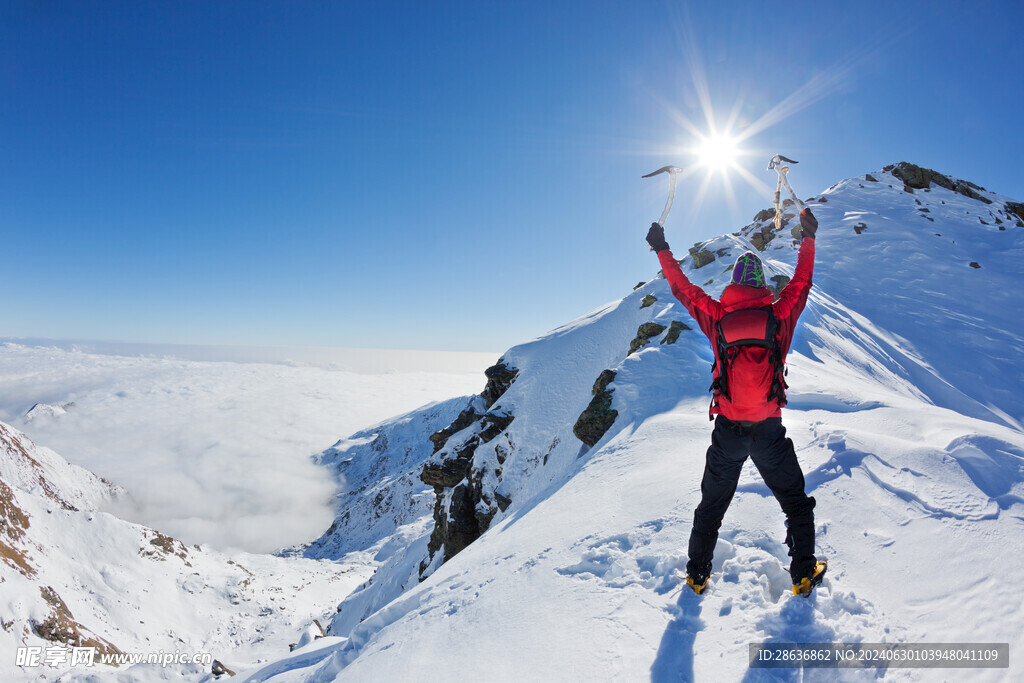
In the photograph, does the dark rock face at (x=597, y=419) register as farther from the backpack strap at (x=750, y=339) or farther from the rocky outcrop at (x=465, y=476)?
the rocky outcrop at (x=465, y=476)

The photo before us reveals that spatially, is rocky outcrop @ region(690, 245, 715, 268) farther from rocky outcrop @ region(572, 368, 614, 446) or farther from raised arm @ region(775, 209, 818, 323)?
raised arm @ region(775, 209, 818, 323)

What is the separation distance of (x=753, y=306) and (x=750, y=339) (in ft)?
1.13

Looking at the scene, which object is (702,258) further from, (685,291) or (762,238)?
(685,291)

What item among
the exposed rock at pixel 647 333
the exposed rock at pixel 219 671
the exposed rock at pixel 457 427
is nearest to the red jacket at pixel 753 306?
the exposed rock at pixel 647 333

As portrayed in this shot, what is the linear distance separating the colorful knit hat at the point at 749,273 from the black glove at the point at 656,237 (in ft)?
3.42

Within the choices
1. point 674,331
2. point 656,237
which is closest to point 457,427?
point 674,331

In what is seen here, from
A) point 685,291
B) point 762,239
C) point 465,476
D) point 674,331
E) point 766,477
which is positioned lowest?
point 465,476

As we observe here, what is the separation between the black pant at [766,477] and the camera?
3875mm

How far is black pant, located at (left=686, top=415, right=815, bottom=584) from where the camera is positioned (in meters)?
3.88

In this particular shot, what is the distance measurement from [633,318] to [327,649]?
22.8m

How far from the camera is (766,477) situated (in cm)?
400

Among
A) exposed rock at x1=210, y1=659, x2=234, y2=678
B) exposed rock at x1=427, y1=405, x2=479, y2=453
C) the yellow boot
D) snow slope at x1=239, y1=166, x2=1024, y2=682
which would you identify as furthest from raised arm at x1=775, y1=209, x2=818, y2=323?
exposed rock at x1=427, y1=405, x2=479, y2=453

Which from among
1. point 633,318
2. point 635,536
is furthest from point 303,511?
point 635,536

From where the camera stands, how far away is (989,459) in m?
5.40
